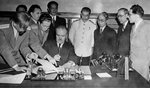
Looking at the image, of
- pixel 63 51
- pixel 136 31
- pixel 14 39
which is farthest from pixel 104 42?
pixel 14 39

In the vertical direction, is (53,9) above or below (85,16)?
above

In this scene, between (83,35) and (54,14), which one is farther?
(83,35)

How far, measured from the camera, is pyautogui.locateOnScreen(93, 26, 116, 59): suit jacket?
10.3 ft

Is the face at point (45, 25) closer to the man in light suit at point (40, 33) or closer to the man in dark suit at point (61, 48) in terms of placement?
the man in light suit at point (40, 33)

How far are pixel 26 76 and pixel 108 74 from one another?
81 centimetres

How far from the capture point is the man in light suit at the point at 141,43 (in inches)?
98.4

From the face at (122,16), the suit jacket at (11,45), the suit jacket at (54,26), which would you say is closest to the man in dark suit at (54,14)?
the suit jacket at (54,26)

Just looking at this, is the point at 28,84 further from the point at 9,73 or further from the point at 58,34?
the point at 58,34

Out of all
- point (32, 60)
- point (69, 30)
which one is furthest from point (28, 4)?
point (32, 60)

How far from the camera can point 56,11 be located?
3.20 metres

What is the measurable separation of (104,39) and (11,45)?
1.64m

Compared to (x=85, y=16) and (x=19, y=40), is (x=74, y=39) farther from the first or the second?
(x=19, y=40)

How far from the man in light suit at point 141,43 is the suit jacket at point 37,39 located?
1320 mm

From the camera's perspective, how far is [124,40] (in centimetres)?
304
